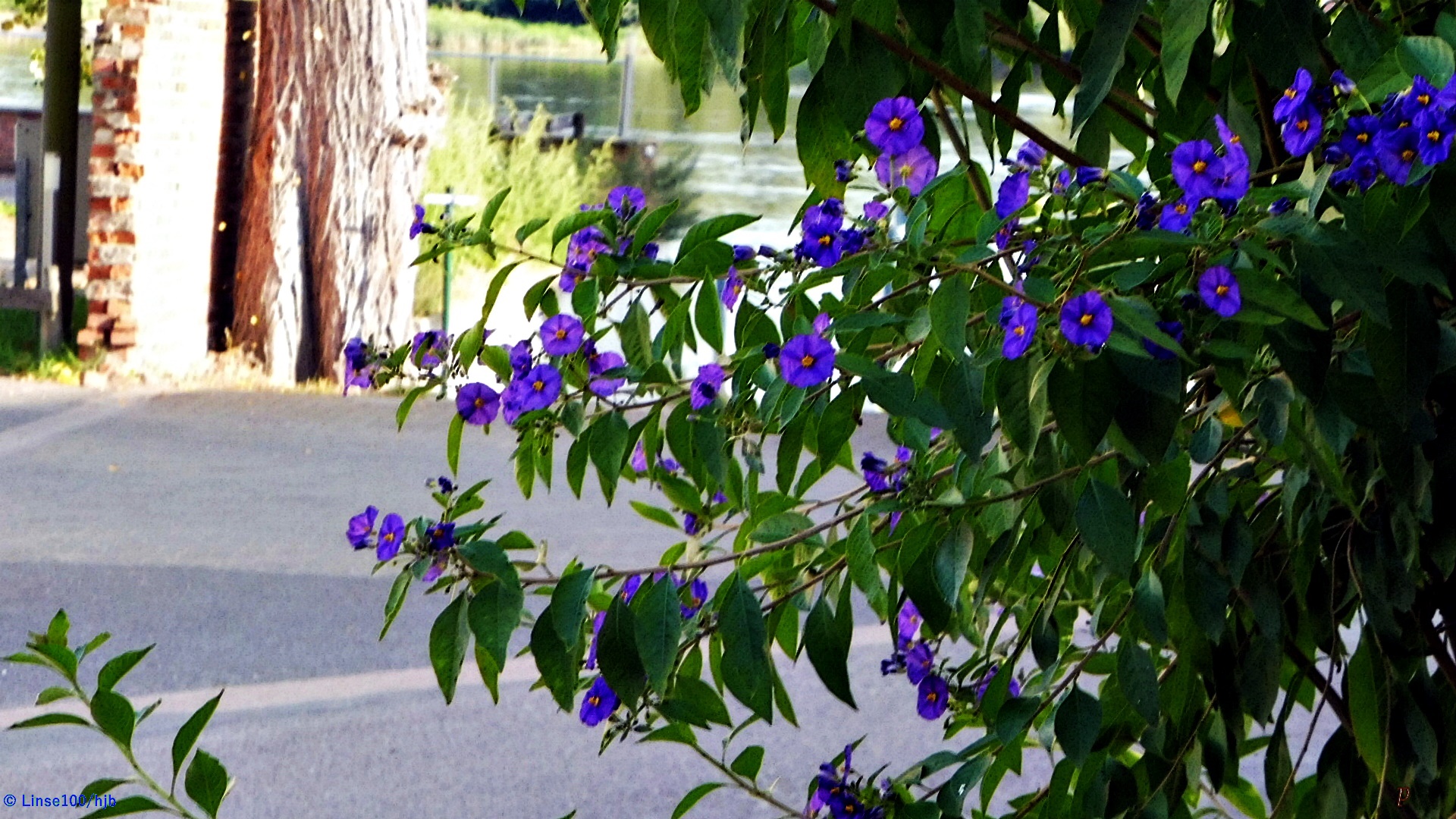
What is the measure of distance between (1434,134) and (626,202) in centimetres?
64

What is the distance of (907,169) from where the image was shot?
1064 millimetres

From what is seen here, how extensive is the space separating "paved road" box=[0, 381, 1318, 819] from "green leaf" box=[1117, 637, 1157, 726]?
2.67 metres

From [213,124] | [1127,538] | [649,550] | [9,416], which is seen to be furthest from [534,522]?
[1127,538]

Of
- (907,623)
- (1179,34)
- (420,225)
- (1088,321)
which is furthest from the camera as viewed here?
(907,623)

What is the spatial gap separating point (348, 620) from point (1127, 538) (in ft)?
13.8

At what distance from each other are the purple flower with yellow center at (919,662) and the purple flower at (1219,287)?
672 millimetres

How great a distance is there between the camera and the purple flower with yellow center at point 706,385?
112cm

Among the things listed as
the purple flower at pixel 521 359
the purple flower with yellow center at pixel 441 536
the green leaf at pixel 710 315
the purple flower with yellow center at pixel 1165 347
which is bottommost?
the purple flower with yellow center at pixel 441 536

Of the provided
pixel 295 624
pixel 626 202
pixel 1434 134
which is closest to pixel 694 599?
pixel 626 202

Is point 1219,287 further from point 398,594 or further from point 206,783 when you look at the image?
point 206,783

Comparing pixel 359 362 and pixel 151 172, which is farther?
pixel 151 172

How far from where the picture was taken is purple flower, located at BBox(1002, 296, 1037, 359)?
80cm

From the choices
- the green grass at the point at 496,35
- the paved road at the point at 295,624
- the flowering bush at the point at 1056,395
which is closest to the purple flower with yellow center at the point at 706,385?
the flowering bush at the point at 1056,395

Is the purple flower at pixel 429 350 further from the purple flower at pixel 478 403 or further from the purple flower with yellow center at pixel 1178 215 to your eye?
the purple flower with yellow center at pixel 1178 215
